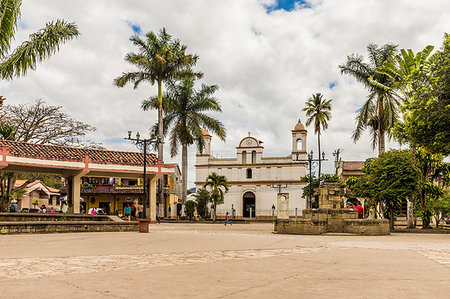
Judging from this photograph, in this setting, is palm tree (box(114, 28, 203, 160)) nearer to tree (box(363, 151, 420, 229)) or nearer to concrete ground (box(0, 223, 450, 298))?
tree (box(363, 151, 420, 229))

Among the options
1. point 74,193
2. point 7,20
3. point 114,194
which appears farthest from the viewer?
point 114,194

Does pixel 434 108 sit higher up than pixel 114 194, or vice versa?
pixel 434 108

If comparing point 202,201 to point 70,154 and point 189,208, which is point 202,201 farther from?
point 70,154

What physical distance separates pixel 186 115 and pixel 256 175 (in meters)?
17.6

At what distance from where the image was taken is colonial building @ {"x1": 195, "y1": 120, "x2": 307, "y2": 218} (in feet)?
170

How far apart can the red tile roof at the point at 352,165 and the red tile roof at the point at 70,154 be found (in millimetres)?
27703

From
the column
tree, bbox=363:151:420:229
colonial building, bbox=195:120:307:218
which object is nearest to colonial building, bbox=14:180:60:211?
colonial building, bbox=195:120:307:218

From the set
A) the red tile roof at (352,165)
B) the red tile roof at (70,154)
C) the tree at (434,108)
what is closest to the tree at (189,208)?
the red tile roof at (70,154)

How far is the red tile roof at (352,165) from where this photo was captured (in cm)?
4985

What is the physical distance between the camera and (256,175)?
5347 cm

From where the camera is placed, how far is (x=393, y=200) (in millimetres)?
24734

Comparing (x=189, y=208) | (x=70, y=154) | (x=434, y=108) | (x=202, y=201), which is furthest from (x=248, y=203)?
(x=434, y=108)

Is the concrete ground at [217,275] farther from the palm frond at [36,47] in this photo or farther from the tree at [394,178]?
the tree at [394,178]

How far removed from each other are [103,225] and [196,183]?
1352 inches
